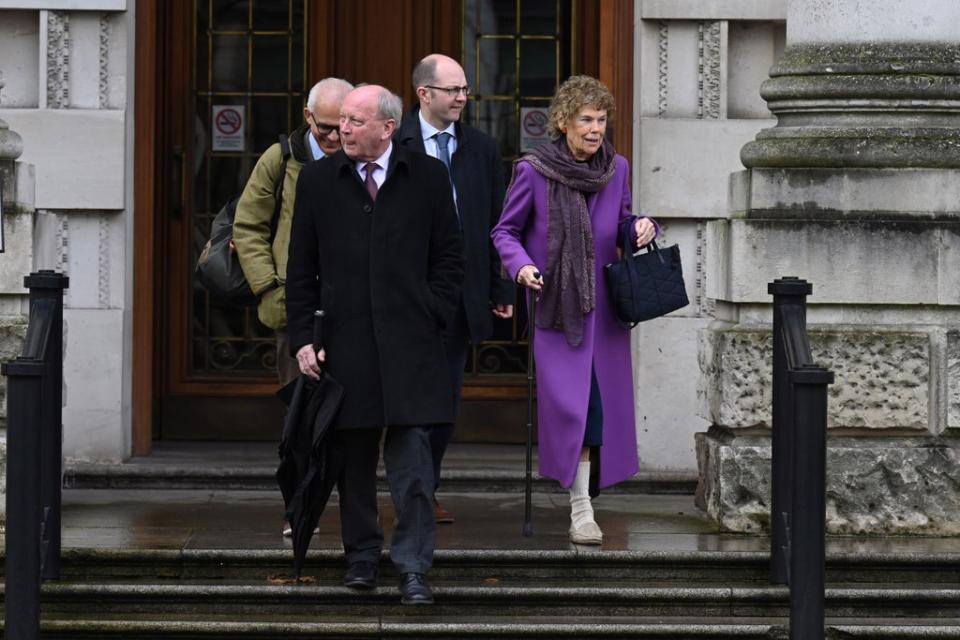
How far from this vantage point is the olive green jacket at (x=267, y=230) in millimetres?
8305

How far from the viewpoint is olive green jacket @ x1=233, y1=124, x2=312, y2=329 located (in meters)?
8.30

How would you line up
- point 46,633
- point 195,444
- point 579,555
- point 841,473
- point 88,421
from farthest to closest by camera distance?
point 195,444, point 88,421, point 841,473, point 579,555, point 46,633

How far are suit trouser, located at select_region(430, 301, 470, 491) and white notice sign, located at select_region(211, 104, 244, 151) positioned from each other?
2.78 meters

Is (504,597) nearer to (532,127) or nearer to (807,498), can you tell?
(807,498)

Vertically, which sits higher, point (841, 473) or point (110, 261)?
point (110, 261)

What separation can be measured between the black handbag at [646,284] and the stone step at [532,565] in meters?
0.92

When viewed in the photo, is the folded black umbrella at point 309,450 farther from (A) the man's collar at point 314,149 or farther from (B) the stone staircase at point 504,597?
(A) the man's collar at point 314,149

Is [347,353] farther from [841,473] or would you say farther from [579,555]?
[841,473]

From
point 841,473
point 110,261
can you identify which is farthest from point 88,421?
point 841,473

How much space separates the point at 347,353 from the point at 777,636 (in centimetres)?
180

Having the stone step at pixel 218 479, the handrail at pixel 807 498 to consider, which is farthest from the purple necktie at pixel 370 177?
the stone step at pixel 218 479

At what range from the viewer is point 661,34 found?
1012 cm

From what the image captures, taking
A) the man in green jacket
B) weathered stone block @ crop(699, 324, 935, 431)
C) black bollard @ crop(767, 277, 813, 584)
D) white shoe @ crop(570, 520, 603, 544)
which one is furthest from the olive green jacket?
black bollard @ crop(767, 277, 813, 584)

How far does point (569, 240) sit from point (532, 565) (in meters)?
1.25
